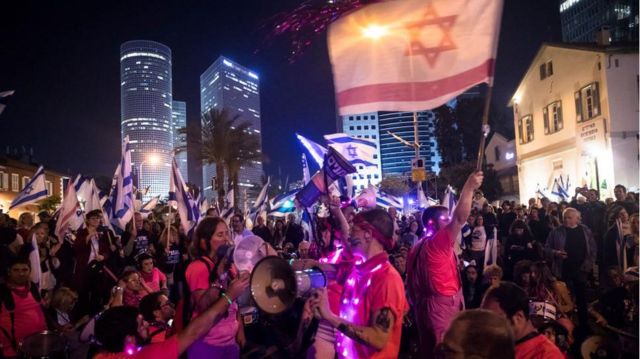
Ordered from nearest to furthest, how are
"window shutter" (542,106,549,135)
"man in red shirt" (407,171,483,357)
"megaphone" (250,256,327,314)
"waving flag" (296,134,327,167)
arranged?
"megaphone" (250,256,327,314) → "man in red shirt" (407,171,483,357) → "waving flag" (296,134,327,167) → "window shutter" (542,106,549,135)

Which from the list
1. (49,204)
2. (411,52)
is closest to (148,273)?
(411,52)

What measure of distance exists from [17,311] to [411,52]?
5.21 m

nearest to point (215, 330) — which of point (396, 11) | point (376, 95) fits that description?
point (376, 95)

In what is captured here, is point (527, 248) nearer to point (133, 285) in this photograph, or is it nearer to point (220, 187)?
point (133, 285)

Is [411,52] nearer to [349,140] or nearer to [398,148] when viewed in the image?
[349,140]

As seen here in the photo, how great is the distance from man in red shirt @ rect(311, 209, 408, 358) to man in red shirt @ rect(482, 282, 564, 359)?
58 centimetres

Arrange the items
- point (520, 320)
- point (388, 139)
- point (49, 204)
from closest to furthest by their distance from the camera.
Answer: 1. point (520, 320)
2. point (49, 204)
3. point (388, 139)

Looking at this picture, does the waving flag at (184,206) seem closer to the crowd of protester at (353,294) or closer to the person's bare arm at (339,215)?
the crowd of protester at (353,294)

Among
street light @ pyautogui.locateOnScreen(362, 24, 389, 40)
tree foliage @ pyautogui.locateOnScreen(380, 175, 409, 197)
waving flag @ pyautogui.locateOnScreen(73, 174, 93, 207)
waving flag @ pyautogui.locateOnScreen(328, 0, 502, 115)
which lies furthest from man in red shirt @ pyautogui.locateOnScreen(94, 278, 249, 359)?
tree foliage @ pyautogui.locateOnScreen(380, 175, 409, 197)

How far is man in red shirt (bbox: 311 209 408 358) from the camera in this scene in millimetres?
3127

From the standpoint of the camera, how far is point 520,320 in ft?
9.68

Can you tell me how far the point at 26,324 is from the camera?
588 cm

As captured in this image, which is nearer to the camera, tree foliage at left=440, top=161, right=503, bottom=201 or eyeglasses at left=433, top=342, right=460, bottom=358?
eyeglasses at left=433, top=342, right=460, bottom=358

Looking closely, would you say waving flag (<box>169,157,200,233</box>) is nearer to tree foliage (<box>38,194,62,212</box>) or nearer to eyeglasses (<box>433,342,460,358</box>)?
A: eyeglasses (<box>433,342,460,358</box>)
